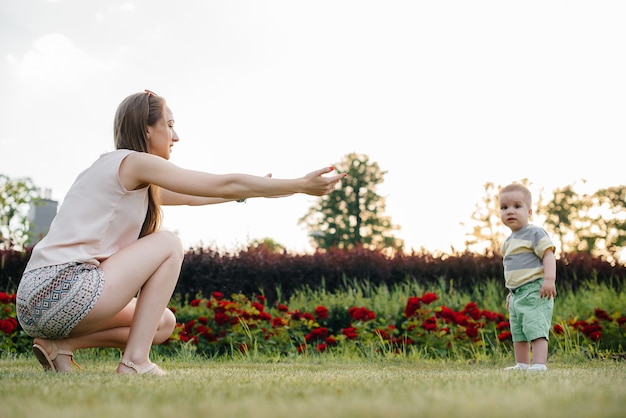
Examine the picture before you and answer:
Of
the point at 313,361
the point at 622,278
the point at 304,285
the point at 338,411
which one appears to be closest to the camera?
the point at 338,411

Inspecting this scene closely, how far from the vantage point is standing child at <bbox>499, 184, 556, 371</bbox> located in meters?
4.25

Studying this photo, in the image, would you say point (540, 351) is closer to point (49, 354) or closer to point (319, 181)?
point (319, 181)

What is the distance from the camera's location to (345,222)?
34062 millimetres

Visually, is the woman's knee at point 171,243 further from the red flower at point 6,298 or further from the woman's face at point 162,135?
the red flower at point 6,298

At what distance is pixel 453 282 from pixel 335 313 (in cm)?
304

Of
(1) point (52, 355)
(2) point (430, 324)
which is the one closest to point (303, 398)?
(1) point (52, 355)

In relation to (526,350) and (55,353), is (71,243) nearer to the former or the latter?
(55,353)

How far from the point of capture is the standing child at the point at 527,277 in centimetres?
425

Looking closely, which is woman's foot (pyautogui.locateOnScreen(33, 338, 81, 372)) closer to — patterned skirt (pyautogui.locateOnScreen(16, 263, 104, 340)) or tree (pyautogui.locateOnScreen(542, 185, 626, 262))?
patterned skirt (pyautogui.locateOnScreen(16, 263, 104, 340))

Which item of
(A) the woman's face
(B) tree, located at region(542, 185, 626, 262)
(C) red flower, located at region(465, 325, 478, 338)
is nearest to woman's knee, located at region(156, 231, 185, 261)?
(A) the woman's face

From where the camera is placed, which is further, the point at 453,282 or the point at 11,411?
the point at 453,282

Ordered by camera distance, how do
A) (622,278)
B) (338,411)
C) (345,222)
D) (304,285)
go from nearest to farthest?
(338,411) < (304,285) < (622,278) < (345,222)

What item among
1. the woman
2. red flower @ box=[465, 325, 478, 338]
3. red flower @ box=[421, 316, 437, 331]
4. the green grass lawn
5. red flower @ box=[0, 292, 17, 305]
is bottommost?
red flower @ box=[465, 325, 478, 338]

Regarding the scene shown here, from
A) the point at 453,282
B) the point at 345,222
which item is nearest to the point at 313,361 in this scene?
the point at 453,282
